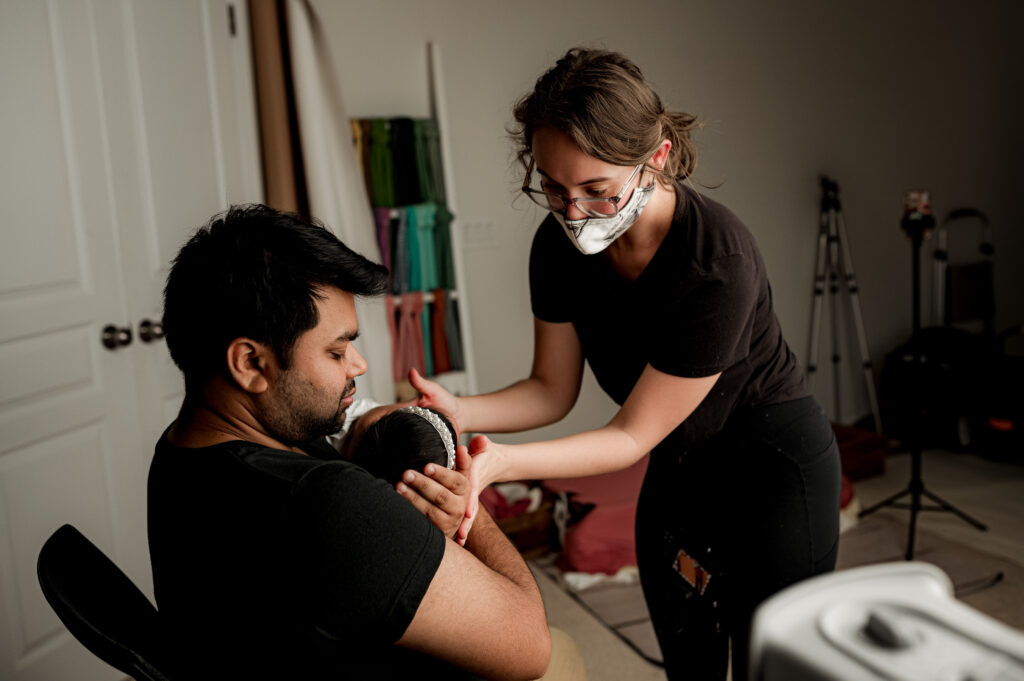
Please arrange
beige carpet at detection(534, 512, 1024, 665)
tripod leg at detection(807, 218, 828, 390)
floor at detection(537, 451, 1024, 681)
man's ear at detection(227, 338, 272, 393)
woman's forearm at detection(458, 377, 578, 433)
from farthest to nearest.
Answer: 1. tripod leg at detection(807, 218, 828, 390)
2. beige carpet at detection(534, 512, 1024, 665)
3. floor at detection(537, 451, 1024, 681)
4. woman's forearm at detection(458, 377, 578, 433)
5. man's ear at detection(227, 338, 272, 393)

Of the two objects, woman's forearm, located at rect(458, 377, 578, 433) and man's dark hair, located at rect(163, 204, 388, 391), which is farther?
woman's forearm, located at rect(458, 377, 578, 433)

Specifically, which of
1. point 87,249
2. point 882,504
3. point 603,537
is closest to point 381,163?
point 87,249

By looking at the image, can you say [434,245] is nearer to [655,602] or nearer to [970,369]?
[655,602]

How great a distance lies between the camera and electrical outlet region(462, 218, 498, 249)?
324 cm

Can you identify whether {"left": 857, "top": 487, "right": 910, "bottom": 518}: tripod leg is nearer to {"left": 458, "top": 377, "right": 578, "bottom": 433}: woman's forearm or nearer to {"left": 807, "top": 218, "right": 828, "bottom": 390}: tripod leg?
{"left": 807, "top": 218, "right": 828, "bottom": 390}: tripod leg

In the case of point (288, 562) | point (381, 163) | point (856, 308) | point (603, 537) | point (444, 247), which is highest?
point (381, 163)

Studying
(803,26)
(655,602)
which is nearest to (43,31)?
(655,602)

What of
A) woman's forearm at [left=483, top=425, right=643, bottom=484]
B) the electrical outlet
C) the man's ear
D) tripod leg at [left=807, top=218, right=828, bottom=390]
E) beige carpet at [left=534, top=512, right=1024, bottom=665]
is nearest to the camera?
the man's ear

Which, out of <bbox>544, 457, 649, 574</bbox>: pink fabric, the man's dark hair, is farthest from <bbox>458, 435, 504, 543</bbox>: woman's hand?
<bbox>544, 457, 649, 574</bbox>: pink fabric

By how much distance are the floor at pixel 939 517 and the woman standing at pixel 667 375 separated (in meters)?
0.84

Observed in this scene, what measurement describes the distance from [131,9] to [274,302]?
1661 mm

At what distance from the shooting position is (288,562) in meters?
0.85

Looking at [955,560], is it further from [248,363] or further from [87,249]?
[87,249]

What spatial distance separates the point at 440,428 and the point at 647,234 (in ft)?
1.57
